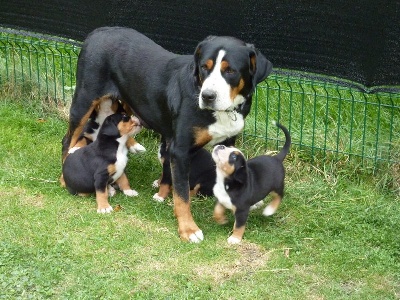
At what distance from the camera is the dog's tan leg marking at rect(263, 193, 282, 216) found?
6031 mm

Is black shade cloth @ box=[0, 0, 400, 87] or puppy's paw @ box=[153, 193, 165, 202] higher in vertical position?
black shade cloth @ box=[0, 0, 400, 87]

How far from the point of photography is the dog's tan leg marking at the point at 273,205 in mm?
6031

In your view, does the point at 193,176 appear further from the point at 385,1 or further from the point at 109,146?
the point at 385,1

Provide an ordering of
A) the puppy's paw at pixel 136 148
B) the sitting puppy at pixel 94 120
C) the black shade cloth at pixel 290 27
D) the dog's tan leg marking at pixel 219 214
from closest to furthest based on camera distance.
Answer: the dog's tan leg marking at pixel 219 214 < the black shade cloth at pixel 290 27 < the sitting puppy at pixel 94 120 < the puppy's paw at pixel 136 148

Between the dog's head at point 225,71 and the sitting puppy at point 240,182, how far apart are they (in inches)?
15.6


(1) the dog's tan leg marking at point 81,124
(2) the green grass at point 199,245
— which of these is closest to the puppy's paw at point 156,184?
(2) the green grass at point 199,245

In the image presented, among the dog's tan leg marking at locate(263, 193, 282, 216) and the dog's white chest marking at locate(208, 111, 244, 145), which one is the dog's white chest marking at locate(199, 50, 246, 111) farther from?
the dog's tan leg marking at locate(263, 193, 282, 216)

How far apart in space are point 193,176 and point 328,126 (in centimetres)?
166

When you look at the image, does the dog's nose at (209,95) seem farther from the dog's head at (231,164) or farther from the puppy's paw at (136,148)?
the puppy's paw at (136,148)

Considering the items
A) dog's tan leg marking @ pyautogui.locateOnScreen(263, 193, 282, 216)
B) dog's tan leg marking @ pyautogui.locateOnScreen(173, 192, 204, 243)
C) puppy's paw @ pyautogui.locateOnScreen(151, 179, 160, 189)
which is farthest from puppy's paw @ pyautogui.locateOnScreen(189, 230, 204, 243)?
puppy's paw @ pyautogui.locateOnScreen(151, 179, 160, 189)

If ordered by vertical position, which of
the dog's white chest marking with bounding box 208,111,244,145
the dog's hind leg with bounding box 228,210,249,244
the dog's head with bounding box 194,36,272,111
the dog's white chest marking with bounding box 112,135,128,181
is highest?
the dog's head with bounding box 194,36,272,111

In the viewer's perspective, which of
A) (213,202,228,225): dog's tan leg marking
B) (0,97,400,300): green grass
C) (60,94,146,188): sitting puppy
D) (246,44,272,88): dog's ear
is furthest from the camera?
(60,94,146,188): sitting puppy

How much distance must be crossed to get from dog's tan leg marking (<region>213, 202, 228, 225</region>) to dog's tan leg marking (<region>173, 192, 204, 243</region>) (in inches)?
8.8

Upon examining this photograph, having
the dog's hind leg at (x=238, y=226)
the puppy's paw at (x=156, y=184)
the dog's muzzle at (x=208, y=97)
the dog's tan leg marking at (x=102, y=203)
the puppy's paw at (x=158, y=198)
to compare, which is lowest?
the puppy's paw at (x=156, y=184)
